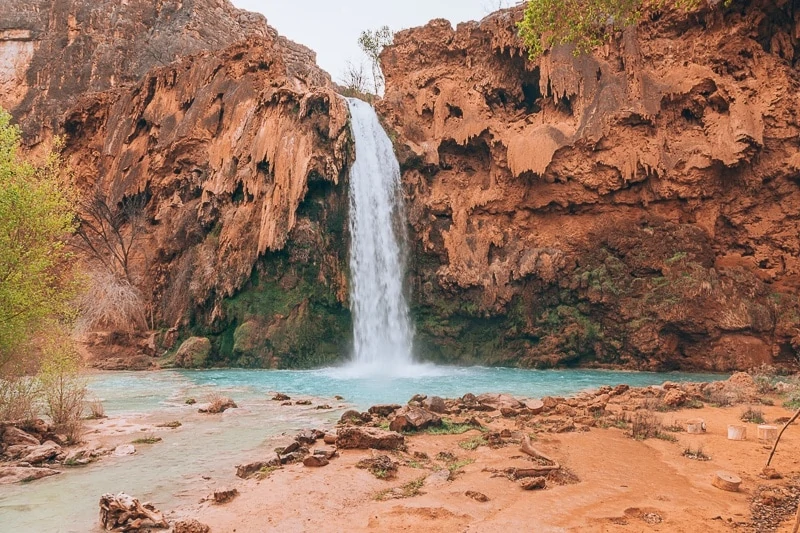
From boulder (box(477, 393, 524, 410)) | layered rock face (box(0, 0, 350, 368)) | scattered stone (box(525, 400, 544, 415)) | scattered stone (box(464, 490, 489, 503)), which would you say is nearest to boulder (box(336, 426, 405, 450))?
scattered stone (box(464, 490, 489, 503))

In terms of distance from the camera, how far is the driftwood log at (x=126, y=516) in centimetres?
484

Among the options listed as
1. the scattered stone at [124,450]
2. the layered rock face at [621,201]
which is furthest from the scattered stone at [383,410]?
the layered rock face at [621,201]

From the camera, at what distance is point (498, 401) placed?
11.4m

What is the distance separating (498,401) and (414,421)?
3.31 metres

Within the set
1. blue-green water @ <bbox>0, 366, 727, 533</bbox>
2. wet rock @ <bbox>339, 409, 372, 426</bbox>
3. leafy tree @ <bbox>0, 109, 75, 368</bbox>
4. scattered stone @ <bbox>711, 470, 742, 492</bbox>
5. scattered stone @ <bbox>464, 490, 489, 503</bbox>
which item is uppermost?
leafy tree @ <bbox>0, 109, 75, 368</bbox>

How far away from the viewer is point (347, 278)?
23.7 m

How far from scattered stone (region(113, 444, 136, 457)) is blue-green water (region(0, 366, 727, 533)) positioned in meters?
0.11

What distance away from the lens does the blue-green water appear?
5.77m

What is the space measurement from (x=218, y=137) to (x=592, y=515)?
26.0m

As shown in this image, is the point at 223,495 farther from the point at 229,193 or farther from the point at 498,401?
the point at 229,193

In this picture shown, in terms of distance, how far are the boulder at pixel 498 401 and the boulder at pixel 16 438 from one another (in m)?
7.95

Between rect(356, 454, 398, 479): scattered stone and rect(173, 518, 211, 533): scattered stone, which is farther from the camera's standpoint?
rect(356, 454, 398, 479): scattered stone

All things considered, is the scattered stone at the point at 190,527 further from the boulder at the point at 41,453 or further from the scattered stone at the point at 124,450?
the boulder at the point at 41,453

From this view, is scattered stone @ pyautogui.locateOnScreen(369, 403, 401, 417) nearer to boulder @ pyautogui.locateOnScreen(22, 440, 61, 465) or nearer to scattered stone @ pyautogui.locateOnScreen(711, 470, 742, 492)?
boulder @ pyautogui.locateOnScreen(22, 440, 61, 465)
